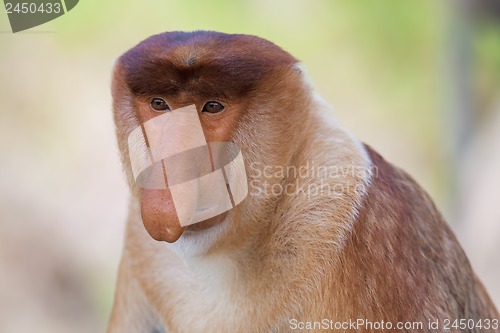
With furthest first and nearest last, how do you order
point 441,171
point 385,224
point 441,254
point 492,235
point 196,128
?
1. point 441,171
2. point 492,235
3. point 441,254
4. point 385,224
5. point 196,128

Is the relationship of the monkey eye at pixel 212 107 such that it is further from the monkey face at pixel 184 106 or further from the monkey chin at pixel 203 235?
the monkey chin at pixel 203 235

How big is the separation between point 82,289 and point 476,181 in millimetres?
2556

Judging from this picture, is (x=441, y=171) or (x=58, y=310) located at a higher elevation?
(x=441, y=171)

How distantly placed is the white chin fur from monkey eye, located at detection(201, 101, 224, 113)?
0.30m

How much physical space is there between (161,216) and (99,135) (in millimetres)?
2647

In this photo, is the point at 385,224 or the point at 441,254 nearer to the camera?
the point at 385,224

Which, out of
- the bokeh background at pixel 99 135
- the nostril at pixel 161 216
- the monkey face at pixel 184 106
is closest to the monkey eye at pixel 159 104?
the monkey face at pixel 184 106

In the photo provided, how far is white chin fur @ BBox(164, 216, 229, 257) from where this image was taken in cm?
200

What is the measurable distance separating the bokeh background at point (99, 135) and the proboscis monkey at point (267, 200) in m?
1.86

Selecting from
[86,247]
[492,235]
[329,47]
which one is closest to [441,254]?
[492,235]

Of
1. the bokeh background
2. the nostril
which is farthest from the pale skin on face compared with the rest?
the bokeh background

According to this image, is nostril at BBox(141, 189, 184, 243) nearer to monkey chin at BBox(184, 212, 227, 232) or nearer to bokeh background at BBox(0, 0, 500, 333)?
monkey chin at BBox(184, 212, 227, 232)

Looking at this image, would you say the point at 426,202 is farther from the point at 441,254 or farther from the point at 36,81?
the point at 36,81

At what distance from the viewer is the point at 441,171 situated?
521 cm
